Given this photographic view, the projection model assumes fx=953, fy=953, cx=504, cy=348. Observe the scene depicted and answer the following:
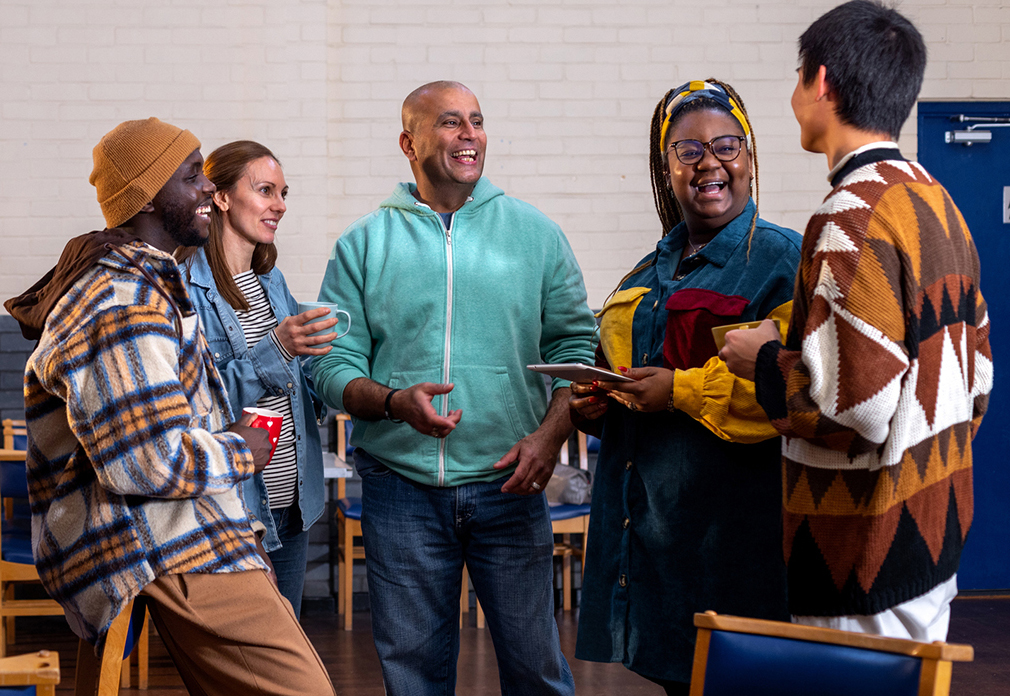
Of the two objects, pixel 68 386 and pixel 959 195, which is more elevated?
pixel 959 195

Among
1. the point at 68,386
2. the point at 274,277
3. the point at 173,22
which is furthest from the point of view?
the point at 173,22

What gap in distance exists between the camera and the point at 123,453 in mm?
1613

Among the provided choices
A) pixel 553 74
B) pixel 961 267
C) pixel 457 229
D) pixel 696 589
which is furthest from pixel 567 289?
pixel 553 74

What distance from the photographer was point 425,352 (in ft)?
7.29

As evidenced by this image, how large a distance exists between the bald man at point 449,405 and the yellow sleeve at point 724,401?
56 cm

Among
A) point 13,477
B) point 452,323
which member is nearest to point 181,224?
point 452,323

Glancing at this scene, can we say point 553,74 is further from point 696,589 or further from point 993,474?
point 696,589

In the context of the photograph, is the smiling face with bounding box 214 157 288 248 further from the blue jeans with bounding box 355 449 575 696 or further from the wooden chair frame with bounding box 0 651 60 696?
the wooden chair frame with bounding box 0 651 60 696

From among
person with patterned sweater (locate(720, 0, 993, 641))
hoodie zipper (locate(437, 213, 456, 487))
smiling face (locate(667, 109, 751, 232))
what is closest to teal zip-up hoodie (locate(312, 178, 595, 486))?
hoodie zipper (locate(437, 213, 456, 487))

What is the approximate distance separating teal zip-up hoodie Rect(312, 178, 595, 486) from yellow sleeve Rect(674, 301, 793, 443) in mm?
620

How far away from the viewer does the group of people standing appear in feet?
4.43

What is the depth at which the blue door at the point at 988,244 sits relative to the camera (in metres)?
4.86

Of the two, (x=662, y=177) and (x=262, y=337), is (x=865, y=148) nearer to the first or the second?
(x=662, y=177)

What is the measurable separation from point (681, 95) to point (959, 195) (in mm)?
3537
